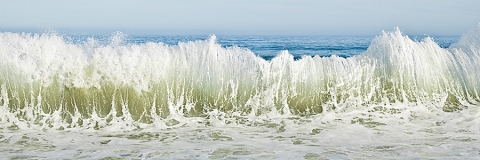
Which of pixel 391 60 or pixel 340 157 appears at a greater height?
pixel 391 60

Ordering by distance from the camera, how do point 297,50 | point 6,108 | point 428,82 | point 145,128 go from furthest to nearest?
1. point 297,50
2. point 428,82
3. point 6,108
4. point 145,128

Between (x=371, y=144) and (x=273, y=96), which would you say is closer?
(x=371, y=144)

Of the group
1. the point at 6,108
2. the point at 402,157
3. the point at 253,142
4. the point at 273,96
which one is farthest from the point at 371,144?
the point at 6,108

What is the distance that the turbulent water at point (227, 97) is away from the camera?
589cm

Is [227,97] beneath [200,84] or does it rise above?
beneath

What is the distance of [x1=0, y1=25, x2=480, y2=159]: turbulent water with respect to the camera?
589cm

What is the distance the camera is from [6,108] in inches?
282

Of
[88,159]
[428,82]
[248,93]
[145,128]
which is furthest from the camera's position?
[428,82]

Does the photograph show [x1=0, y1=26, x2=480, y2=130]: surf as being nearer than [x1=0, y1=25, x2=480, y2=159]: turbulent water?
No

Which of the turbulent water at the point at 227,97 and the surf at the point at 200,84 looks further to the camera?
the surf at the point at 200,84

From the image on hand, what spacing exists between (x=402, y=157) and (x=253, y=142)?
170 cm

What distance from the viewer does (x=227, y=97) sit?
25.7ft

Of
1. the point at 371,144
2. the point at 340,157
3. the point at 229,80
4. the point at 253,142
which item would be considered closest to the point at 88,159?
the point at 253,142

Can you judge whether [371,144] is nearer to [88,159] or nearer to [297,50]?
[88,159]
